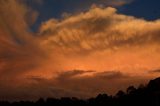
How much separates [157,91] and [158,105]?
530 inches

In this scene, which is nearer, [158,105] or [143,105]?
[158,105]

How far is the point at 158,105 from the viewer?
184 metres

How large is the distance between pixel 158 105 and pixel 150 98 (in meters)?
14.0

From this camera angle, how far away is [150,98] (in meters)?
198

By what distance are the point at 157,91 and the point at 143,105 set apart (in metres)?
8.11

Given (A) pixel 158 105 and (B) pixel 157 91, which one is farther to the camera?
(B) pixel 157 91

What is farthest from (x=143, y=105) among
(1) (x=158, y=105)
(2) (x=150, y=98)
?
(1) (x=158, y=105)

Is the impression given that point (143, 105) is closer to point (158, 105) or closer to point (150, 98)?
point (150, 98)

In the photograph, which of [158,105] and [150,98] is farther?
[150,98]

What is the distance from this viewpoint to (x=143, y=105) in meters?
200

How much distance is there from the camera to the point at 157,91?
645 feet
